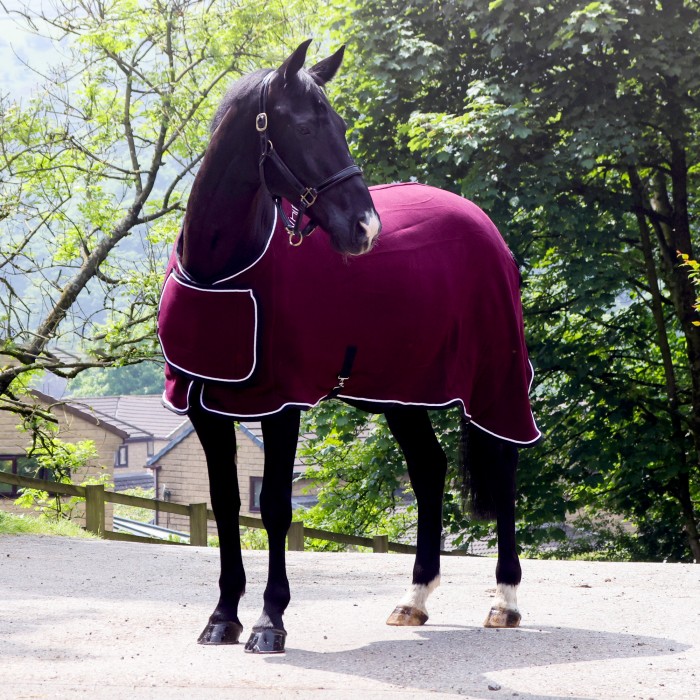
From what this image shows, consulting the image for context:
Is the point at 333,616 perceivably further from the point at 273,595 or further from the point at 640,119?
the point at 640,119

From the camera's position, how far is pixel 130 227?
50.5ft

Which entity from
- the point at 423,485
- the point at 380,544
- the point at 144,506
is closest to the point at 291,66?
the point at 423,485

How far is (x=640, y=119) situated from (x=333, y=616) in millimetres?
9172

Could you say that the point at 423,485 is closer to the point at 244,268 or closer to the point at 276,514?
the point at 276,514

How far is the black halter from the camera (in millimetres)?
3850

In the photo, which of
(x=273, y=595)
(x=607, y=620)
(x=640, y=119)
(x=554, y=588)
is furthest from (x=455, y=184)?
(x=273, y=595)

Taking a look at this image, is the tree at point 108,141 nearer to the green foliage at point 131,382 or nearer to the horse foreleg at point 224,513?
the horse foreleg at point 224,513

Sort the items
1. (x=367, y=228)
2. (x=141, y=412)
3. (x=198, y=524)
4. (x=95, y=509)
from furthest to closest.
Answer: (x=141, y=412), (x=198, y=524), (x=95, y=509), (x=367, y=228)

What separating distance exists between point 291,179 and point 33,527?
7.19m

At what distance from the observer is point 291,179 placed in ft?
12.8

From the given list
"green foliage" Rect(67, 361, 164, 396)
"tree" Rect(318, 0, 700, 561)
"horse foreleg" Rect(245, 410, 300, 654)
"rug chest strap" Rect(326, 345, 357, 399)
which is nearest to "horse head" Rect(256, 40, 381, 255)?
"rug chest strap" Rect(326, 345, 357, 399)

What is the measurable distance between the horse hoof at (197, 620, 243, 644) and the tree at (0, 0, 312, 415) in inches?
335

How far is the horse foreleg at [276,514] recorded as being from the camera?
13.7 feet

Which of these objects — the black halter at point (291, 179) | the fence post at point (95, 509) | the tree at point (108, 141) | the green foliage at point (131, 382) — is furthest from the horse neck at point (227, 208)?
the green foliage at point (131, 382)
